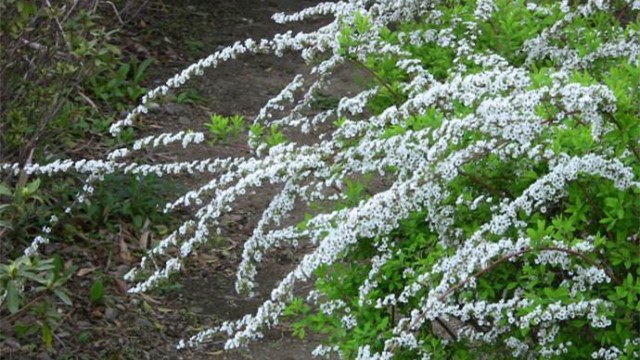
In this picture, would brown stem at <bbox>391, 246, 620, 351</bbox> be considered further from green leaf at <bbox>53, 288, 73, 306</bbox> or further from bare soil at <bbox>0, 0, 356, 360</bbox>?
bare soil at <bbox>0, 0, 356, 360</bbox>

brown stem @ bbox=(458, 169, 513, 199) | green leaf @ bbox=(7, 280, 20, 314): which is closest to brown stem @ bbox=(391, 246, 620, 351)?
brown stem @ bbox=(458, 169, 513, 199)

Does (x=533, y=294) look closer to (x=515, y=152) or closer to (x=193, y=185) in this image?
(x=515, y=152)

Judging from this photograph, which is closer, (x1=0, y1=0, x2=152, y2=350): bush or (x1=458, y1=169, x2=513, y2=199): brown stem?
(x1=458, y1=169, x2=513, y2=199): brown stem

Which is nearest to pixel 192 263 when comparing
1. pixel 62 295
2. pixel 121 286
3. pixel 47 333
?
pixel 121 286

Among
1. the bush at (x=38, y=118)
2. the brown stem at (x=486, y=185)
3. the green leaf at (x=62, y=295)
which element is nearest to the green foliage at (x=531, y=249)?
the brown stem at (x=486, y=185)

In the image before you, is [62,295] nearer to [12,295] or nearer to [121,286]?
[12,295]

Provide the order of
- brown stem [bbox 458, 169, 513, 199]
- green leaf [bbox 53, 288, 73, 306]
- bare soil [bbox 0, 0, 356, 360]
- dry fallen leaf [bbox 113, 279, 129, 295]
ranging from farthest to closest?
dry fallen leaf [bbox 113, 279, 129, 295] → bare soil [bbox 0, 0, 356, 360] → green leaf [bbox 53, 288, 73, 306] → brown stem [bbox 458, 169, 513, 199]

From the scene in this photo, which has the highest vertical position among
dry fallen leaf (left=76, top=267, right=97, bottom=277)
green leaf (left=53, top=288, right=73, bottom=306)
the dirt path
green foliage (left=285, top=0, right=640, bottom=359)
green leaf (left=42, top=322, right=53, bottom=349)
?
green foliage (left=285, top=0, right=640, bottom=359)

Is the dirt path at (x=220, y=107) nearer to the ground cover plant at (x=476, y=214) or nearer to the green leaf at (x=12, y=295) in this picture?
the green leaf at (x=12, y=295)

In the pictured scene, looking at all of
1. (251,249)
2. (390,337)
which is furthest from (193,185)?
(390,337)

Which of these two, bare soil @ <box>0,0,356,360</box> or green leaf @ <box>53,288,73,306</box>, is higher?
green leaf @ <box>53,288,73,306</box>

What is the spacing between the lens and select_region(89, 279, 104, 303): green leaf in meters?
5.20

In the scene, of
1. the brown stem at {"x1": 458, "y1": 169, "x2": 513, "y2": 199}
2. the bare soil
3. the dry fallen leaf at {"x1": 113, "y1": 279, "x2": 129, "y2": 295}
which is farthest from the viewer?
the dry fallen leaf at {"x1": 113, "y1": 279, "x2": 129, "y2": 295}

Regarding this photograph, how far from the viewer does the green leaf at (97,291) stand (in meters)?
5.20
